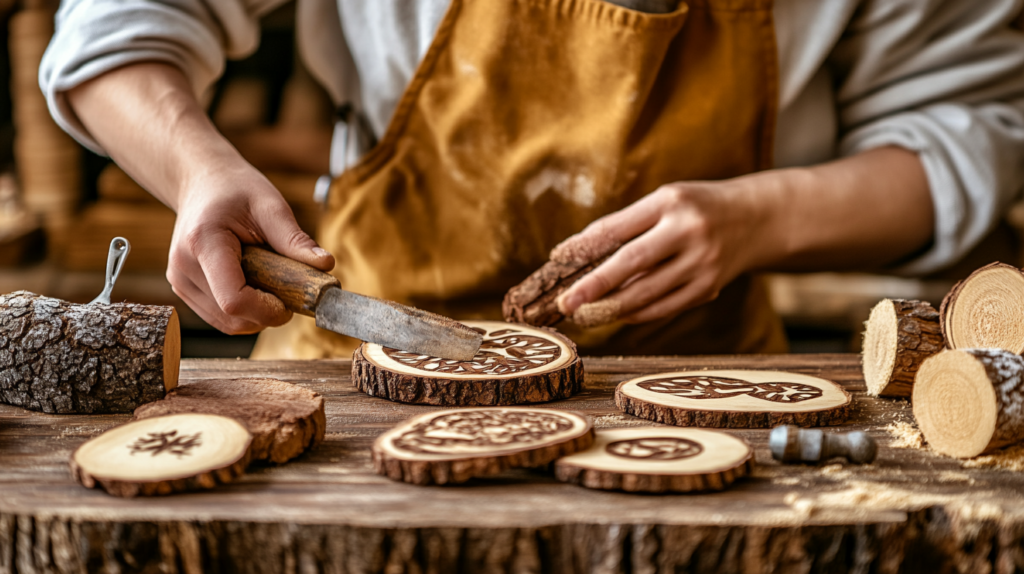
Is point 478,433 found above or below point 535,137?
below

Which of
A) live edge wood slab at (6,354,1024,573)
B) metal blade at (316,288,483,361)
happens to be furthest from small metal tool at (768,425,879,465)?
metal blade at (316,288,483,361)

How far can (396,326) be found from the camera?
1.37 m

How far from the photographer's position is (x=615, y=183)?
1758mm

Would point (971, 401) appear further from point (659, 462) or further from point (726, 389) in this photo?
point (659, 462)

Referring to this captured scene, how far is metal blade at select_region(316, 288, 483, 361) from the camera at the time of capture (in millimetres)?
1353

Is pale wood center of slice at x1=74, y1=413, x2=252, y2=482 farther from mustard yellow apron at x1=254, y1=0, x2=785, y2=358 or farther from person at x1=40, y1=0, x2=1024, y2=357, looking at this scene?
mustard yellow apron at x1=254, y1=0, x2=785, y2=358

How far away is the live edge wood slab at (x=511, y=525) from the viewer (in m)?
0.88

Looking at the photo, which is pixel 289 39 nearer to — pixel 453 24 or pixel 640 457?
pixel 453 24

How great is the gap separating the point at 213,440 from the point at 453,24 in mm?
1085

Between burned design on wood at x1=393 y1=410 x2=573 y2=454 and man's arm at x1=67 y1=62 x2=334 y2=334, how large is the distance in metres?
0.43

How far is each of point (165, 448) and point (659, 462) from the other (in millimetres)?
625

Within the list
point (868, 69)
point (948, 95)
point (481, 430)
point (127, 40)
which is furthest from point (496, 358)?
point (948, 95)

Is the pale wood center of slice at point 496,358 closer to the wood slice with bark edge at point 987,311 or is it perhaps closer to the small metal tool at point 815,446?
the small metal tool at point 815,446

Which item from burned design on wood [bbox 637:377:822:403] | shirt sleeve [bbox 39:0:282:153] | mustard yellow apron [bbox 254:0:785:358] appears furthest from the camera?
mustard yellow apron [bbox 254:0:785:358]
